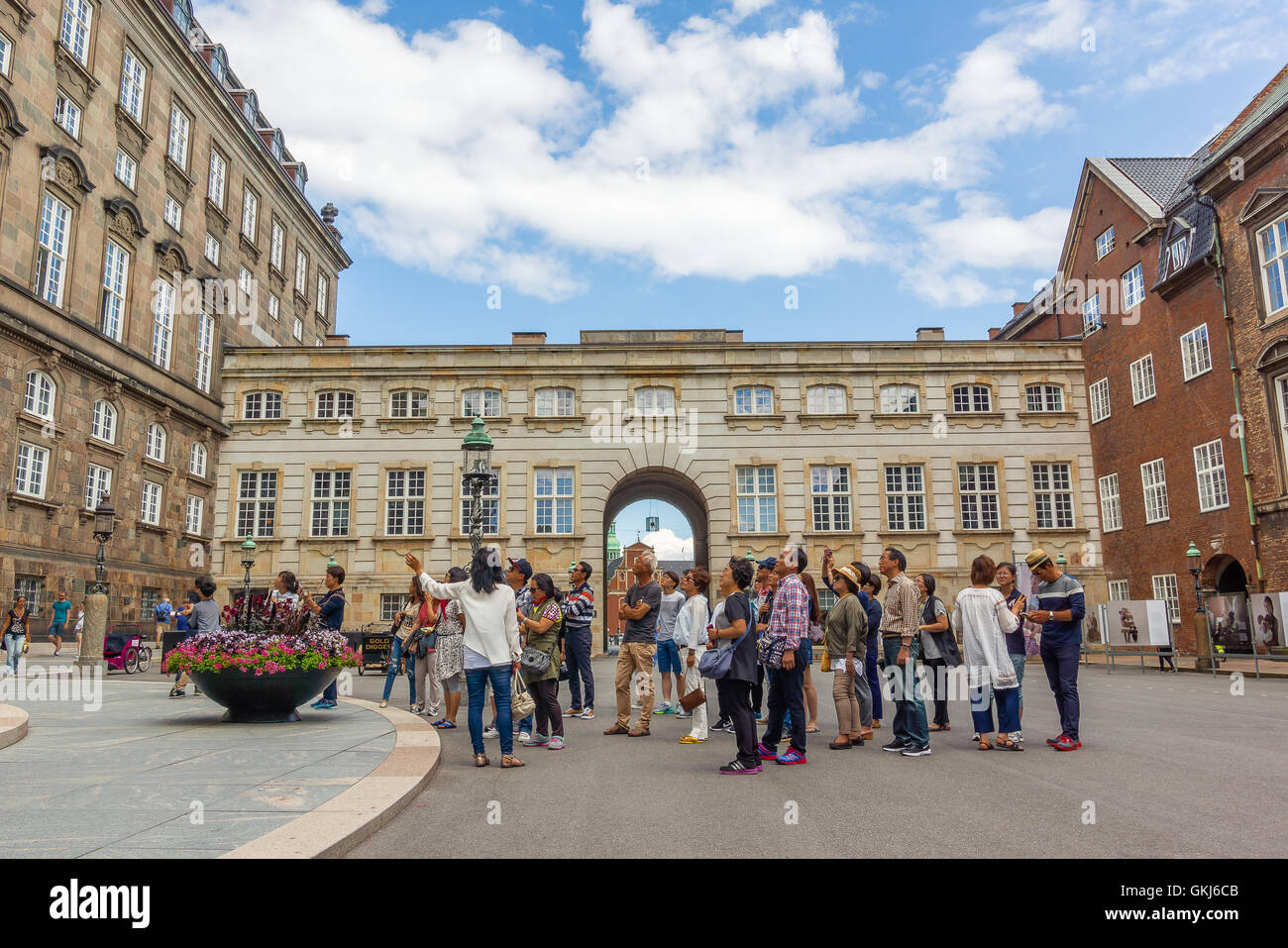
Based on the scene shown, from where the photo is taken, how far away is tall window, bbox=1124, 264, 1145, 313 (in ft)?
101

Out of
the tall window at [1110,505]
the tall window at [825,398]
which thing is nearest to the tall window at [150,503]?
the tall window at [825,398]

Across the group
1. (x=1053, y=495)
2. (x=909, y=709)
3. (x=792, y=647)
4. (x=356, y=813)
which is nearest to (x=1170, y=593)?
(x=1053, y=495)

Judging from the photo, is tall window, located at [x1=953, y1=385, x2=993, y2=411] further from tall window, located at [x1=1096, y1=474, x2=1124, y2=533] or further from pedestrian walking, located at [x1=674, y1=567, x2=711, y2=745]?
pedestrian walking, located at [x1=674, y1=567, x2=711, y2=745]

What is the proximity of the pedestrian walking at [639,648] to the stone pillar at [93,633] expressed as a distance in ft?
47.8

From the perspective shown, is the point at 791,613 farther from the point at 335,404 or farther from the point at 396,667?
the point at 335,404

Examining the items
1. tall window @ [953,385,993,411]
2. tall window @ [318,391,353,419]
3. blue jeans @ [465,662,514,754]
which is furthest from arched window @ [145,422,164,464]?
tall window @ [953,385,993,411]

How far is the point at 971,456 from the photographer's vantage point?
33.8 metres

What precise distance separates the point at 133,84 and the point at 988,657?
102 feet

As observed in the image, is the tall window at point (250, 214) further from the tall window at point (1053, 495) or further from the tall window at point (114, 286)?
the tall window at point (1053, 495)

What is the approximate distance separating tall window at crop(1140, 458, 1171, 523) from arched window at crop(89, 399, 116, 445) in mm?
32587

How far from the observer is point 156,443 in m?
29.5

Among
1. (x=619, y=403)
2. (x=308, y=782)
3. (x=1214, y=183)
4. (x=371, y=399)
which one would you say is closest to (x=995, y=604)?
(x=308, y=782)

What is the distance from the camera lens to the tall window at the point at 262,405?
34.2 metres
